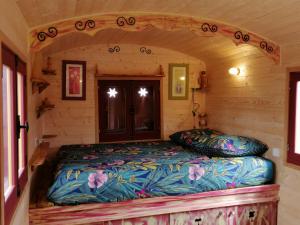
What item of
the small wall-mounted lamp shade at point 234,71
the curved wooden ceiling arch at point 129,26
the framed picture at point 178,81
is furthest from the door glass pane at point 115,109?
the curved wooden ceiling arch at point 129,26

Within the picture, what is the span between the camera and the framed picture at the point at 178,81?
4.57m

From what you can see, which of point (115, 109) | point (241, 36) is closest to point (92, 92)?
point (115, 109)

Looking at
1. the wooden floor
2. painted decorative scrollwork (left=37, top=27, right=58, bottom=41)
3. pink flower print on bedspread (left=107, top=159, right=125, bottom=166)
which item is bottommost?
the wooden floor

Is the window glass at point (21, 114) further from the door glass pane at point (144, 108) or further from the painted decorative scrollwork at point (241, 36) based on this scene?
the door glass pane at point (144, 108)

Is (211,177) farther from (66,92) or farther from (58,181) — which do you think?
(66,92)

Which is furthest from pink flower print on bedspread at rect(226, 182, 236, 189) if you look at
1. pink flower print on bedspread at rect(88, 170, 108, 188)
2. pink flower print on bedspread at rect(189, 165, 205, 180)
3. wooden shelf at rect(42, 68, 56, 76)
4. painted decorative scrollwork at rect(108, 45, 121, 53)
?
wooden shelf at rect(42, 68, 56, 76)

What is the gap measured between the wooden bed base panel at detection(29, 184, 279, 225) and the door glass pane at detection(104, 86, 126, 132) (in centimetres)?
187

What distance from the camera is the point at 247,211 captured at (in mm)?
3051

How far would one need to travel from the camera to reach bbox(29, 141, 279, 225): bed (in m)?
2.48

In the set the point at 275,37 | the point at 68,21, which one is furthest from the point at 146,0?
the point at 275,37

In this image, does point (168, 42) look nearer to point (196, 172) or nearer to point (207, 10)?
point (207, 10)

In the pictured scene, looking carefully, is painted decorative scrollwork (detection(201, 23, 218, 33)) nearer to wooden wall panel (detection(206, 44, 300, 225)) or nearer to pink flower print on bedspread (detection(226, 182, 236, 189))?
wooden wall panel (detection(206, 44, 300, 225))

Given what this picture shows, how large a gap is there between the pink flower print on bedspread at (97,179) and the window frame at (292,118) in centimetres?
193

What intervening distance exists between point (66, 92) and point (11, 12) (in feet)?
8.49
